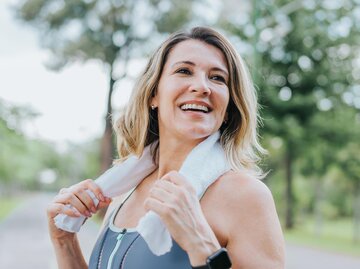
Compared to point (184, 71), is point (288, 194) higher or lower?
higher

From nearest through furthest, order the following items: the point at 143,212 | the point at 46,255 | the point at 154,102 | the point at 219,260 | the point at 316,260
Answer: the point at 219,260, the point at 143,212, the point at 154,102, the point at 46,255, the point at 316,260

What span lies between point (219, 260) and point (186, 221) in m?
0.11

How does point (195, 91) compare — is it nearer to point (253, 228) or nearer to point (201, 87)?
point (201, 87)

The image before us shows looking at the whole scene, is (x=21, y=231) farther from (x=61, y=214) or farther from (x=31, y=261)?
(x=61, y=214)

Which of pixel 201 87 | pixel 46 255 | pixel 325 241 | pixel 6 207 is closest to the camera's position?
pixel 201 87

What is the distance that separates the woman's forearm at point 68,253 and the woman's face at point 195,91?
0.51 m

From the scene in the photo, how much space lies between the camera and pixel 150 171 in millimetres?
1834

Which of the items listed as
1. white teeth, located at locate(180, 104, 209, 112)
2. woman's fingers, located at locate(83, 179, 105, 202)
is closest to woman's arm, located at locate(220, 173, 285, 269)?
white teeth, located at locate(180, 104, 209, 112)

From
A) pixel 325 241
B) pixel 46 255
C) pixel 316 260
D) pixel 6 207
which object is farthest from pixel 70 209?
pixel 6 207

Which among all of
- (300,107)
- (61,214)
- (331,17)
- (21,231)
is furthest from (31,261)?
(331,17)

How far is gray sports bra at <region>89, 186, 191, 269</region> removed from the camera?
53.1 inches

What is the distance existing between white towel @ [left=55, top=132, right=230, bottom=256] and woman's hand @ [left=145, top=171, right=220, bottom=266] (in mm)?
37

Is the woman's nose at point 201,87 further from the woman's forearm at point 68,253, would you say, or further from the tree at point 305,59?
the tree at point 305,59

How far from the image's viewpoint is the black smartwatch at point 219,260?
4.03ft
